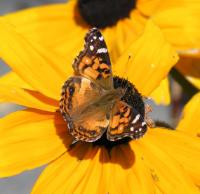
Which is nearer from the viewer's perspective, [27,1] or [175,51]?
[175,51]

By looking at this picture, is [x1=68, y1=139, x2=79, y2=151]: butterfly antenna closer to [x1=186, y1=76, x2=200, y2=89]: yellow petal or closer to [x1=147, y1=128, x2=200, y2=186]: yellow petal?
[x1=147, y1=128, x2=200, y2=186]: yellow petal

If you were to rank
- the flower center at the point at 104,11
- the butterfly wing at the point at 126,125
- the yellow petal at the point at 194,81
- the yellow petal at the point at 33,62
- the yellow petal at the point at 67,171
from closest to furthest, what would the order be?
the butterfly wing at the point at 126,125 → the yellow petal at the point at 67,171 → the yellow petal at the point at 33,62 → the yellow petal at the point at 194,81 → the flower center at the point at 104,11

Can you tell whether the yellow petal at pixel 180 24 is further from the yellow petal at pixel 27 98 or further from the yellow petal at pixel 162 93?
the yellow petal at pixel 27 98

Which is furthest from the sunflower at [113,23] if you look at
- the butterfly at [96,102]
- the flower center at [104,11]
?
the butterfly at [96,102]

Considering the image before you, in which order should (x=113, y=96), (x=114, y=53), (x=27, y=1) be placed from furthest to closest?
1. (x=27, y=1)
2. (x=114, y=53)
3. (x=113, y=96)

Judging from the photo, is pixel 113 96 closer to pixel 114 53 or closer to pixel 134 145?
pixel 134 145

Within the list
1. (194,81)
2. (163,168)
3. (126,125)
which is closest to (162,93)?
(194,81)

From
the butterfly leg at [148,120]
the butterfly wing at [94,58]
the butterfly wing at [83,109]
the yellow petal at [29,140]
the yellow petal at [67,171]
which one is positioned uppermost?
the butterfly wing at [94,58]

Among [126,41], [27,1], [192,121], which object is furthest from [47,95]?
[27,1]
